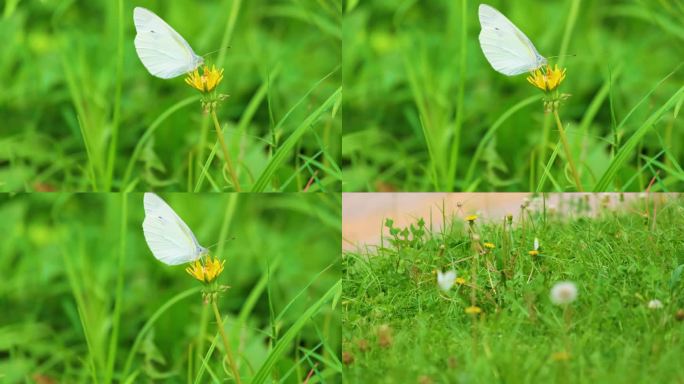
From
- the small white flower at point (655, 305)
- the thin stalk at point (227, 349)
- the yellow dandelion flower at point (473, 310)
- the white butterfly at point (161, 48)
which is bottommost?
the thin stalk at point (227, 349)

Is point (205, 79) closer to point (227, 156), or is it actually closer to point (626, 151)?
point (227, 156)

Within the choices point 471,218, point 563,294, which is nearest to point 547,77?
point 471,218

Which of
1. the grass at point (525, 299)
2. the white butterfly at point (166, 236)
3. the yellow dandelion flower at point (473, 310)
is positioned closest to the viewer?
the grass at point (525, 299)

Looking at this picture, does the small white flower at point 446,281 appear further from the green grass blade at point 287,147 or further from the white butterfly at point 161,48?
the white butterfly at point 161,48

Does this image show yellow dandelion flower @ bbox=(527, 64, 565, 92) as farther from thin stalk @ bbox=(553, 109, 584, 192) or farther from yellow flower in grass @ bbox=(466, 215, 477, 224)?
yellow flower in grass @ bbox=(466, 215, 477, 224)

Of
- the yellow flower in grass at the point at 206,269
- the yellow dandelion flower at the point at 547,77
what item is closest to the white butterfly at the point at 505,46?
the yellow dandelion flower at the point at 547,77
